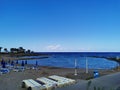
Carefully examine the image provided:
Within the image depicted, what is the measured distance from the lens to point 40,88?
1297 centimetres

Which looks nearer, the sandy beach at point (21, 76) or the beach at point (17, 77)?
the beach at point (17, 77)

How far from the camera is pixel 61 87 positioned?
46.8 ft

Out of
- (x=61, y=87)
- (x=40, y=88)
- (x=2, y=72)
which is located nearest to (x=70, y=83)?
(x=61, y=87)

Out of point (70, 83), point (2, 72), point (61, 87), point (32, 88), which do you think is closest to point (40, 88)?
point (32, 88)

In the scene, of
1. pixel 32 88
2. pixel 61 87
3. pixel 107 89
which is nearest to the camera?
pixel 107 89

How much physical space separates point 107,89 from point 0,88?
7.71 m

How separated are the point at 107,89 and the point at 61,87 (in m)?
3.07

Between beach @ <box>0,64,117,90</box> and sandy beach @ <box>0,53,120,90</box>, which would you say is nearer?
beach @ <box>0,64,117,90</box>

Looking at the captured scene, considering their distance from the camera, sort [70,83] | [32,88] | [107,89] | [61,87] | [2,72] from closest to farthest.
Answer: [107,89], [32,88], [61,87], [70,83], [2,72]

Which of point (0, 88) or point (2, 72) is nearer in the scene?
point (0, 88)

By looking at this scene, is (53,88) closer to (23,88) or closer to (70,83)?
(70,83)

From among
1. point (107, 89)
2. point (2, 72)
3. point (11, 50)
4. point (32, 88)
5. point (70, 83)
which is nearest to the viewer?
point (107, 89)

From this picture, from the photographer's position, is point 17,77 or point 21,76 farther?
point 21,76

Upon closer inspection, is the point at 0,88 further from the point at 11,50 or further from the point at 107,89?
the point at 11,50
